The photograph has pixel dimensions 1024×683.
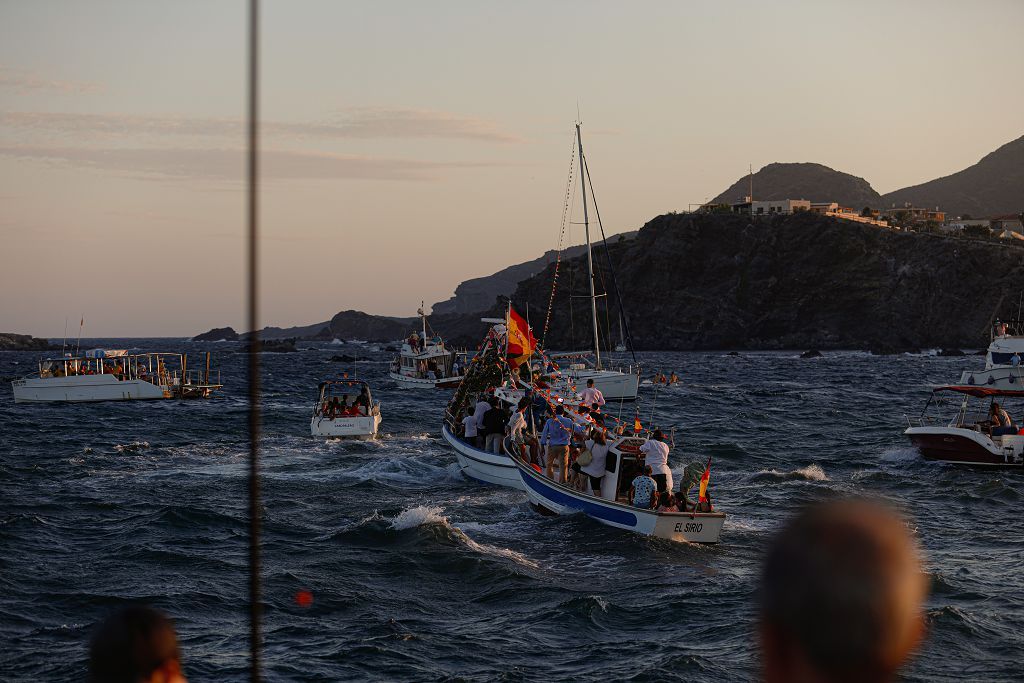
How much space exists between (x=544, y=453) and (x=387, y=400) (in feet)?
167

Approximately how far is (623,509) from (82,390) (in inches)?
2554

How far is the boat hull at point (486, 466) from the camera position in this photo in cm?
3356

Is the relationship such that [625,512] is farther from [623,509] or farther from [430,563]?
[430,563]

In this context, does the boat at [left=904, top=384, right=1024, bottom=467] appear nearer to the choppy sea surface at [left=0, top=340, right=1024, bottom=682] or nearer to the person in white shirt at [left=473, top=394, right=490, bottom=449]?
the choppy sea surface at [left=0, top=340, right=1024, bottom=682]

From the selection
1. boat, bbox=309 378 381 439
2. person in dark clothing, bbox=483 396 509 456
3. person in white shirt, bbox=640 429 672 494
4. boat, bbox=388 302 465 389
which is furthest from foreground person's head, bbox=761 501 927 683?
boat, bbox=388 302 465 389

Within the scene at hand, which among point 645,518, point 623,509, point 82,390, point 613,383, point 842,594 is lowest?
point 645,518

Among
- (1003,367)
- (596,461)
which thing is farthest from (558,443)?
(1003,367)

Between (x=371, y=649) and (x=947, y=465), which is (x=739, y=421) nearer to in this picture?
(x=947, y=465)

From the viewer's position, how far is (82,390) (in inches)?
3130

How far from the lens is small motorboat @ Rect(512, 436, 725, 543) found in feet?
79.8

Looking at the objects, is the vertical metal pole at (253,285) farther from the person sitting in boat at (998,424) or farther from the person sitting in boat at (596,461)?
the person sitting in boat at (998,424)

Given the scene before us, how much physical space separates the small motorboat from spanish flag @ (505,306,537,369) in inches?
406

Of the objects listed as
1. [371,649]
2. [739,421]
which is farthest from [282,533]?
[739,421]

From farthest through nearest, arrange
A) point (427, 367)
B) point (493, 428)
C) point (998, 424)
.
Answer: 1. point (427, 367)
2. point (998, 424)
3. point (493, 428)
